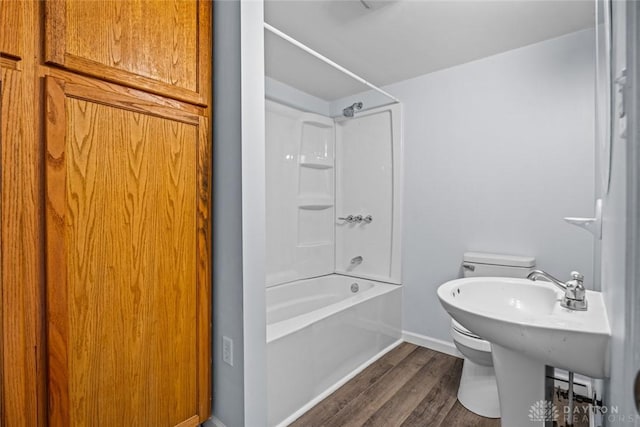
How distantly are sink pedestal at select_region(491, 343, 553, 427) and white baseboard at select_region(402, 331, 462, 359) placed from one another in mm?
1236

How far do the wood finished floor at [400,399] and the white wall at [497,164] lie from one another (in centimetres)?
37

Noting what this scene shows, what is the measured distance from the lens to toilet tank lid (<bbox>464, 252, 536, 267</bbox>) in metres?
2.06

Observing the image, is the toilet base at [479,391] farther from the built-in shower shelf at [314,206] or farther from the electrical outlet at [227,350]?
the built-in shower shelf at [314,206]

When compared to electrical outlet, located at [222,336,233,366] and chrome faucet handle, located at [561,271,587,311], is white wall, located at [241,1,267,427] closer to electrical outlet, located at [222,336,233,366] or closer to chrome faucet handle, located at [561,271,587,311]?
electrical outlet, located at [222,336,233,366]

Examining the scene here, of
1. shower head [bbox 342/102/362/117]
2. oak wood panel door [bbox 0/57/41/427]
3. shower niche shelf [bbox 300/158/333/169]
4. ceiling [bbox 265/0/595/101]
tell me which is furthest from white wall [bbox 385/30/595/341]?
oak wood panel door [bbox 0/57/41/427]

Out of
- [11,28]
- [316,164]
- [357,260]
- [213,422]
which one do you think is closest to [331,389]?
[213,422]

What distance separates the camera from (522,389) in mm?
1200

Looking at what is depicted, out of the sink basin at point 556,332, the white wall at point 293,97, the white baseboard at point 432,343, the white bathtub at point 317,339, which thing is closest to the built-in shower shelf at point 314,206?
the white bathtub at point 317,339

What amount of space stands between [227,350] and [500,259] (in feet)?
5.86

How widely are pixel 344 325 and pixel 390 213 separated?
110cm

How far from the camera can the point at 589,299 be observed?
3.87 feet

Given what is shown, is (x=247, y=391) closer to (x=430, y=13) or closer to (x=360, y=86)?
(x=430, y=13)

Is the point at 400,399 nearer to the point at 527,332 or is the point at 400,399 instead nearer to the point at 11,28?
the point at 527,332

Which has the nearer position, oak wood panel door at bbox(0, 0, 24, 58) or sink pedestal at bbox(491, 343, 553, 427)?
oak wood panel door at bbox(0, 0, 24, 58)
